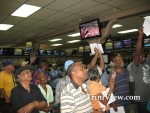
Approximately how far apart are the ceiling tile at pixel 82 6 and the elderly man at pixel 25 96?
8.62 feet

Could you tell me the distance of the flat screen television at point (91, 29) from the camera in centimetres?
504

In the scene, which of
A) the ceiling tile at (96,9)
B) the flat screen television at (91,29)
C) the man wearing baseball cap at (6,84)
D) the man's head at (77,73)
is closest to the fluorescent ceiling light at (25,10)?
the ceiling tile at (96,9)

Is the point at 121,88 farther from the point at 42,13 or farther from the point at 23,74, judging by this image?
the point at 42,13

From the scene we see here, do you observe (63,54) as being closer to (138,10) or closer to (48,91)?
(138,10)

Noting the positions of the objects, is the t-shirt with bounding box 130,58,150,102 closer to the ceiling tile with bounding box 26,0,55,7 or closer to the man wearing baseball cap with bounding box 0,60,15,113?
the ceiling tile with bounding box 26,0,55,7

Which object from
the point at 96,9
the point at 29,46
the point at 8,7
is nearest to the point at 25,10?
the point at 8,7

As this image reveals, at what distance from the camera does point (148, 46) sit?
7531mm

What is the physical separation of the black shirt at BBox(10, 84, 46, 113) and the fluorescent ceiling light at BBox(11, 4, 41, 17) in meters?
2.97

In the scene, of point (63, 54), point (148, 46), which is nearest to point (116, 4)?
point (148, 46)

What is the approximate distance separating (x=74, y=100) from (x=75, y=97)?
1.5 inches

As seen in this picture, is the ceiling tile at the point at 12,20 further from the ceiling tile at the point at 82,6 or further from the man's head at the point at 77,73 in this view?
the man's head at the point at 77,73

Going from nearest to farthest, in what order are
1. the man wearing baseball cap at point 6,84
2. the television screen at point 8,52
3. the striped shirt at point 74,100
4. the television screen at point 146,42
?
the striped shirt at point 74,100
the man wearing baseball cap at point 6,84
the television screen at point 146,42
the television screen at point 8,52

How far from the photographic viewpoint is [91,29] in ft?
17.0

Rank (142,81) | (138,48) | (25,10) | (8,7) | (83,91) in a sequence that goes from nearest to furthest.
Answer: (83,91), (138,48), (142,81), (8,7), (25,10)
